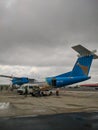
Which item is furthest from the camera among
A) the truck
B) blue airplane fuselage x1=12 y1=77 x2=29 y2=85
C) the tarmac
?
blue airplane fuselage x1=12 y1=77 x2=29 y2=85

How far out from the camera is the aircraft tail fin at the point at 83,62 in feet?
116

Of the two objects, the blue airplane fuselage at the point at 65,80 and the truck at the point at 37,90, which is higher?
the blue airplane fuselage at the point at 65,80

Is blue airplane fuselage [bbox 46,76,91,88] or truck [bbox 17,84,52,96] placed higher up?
blue airplane fuselage [bbox 46,76,91,88]

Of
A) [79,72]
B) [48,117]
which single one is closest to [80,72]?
[79,72]

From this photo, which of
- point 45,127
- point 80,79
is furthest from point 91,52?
point 45,127

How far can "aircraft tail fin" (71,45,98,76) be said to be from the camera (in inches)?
1391

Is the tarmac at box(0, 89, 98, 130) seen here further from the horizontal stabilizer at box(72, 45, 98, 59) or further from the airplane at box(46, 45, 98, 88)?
the airplane at box(46, 45, 98, 88)

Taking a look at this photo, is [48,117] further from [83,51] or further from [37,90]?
[37,90]

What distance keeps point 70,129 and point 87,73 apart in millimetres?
27918

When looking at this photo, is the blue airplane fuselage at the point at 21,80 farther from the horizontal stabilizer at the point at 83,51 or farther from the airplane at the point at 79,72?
the horizontal stabilizer at the point at 83,51

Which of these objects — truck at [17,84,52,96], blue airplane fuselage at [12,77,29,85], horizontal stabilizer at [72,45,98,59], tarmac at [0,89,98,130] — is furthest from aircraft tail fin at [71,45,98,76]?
blue airplane fuselage at [12,77,29,85]

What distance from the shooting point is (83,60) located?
37469 millimetres

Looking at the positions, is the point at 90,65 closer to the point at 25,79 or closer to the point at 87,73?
the point at 87,73

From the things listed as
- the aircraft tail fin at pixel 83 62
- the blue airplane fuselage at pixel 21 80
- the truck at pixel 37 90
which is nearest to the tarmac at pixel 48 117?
the aircraft tail fin at pixel 83 62
